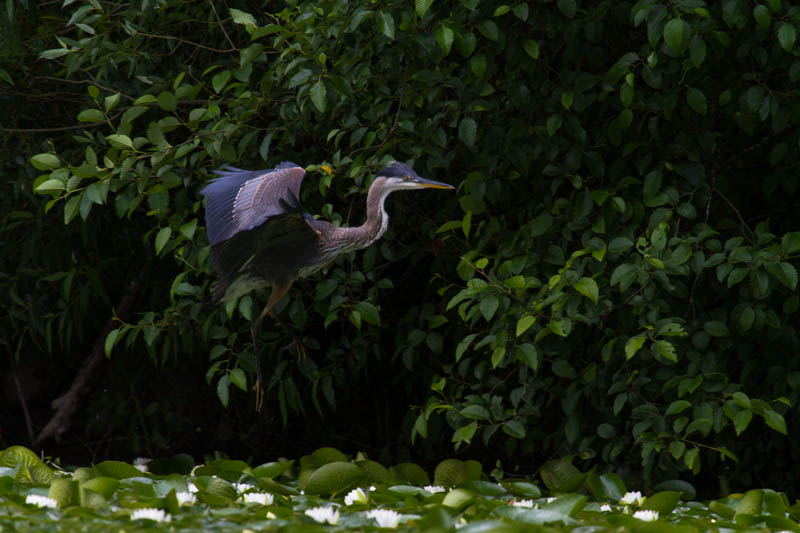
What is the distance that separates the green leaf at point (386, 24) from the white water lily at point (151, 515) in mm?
1605

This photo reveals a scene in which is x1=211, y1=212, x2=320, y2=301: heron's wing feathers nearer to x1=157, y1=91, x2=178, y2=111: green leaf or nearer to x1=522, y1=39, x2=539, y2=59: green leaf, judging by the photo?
x1=157, y1=91, x2=178, y2=111: green leaf

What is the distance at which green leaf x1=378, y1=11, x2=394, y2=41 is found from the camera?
2.96m

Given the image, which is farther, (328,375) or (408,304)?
(408,304)

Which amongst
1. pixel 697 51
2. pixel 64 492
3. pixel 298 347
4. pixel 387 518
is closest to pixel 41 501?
pixel 64 492

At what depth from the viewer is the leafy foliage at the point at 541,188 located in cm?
312

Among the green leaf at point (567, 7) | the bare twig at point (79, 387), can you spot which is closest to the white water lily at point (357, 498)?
the green leaf at point (567, 7)

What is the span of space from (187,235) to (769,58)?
2039mm

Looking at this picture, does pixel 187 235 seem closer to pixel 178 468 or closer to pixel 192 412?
pixel 178 468

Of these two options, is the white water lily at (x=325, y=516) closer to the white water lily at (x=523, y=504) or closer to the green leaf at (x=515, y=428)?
the white water lily at (x=523, y=504)

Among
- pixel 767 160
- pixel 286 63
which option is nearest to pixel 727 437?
pixel 767 160

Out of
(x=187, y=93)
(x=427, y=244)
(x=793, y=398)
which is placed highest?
(x=187, y=93)

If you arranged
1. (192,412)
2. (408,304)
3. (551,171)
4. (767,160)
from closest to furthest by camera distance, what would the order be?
(551,171)
(767,160)
(408,304)
(192,412)

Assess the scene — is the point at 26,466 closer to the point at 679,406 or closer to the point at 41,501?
the point at 41,501

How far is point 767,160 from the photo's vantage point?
149 inches
